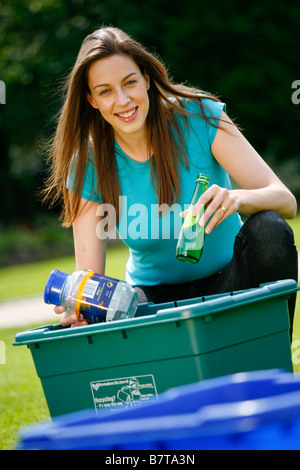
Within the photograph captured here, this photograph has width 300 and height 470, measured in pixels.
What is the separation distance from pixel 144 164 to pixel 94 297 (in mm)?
828

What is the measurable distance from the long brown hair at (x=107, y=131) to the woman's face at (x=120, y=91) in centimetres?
4

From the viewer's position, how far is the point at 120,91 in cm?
261

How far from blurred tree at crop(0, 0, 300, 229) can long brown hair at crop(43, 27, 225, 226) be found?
18909 mm

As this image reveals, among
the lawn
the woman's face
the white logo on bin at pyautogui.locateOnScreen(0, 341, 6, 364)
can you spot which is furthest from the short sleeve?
the white logo on bin at pyautogui.locateOnScreen(0, 341, 6, 364)

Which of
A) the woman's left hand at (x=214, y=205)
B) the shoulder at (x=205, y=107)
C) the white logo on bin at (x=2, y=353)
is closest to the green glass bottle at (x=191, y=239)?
the woman's left hand at (x=214, y=205)

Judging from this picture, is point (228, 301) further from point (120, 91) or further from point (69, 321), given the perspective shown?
point (120, 91)

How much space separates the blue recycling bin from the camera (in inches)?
39.2

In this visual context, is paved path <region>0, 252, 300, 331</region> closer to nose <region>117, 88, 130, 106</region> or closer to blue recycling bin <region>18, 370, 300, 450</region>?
nose <region>117, 88, 130, 106</region>

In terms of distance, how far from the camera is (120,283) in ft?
7.07

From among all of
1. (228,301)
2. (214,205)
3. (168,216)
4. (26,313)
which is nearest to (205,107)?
(168,216)

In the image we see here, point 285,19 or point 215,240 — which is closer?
point 215,240

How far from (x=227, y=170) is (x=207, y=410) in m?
1.76

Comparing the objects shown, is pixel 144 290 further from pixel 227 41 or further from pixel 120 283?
pixel 227 41
